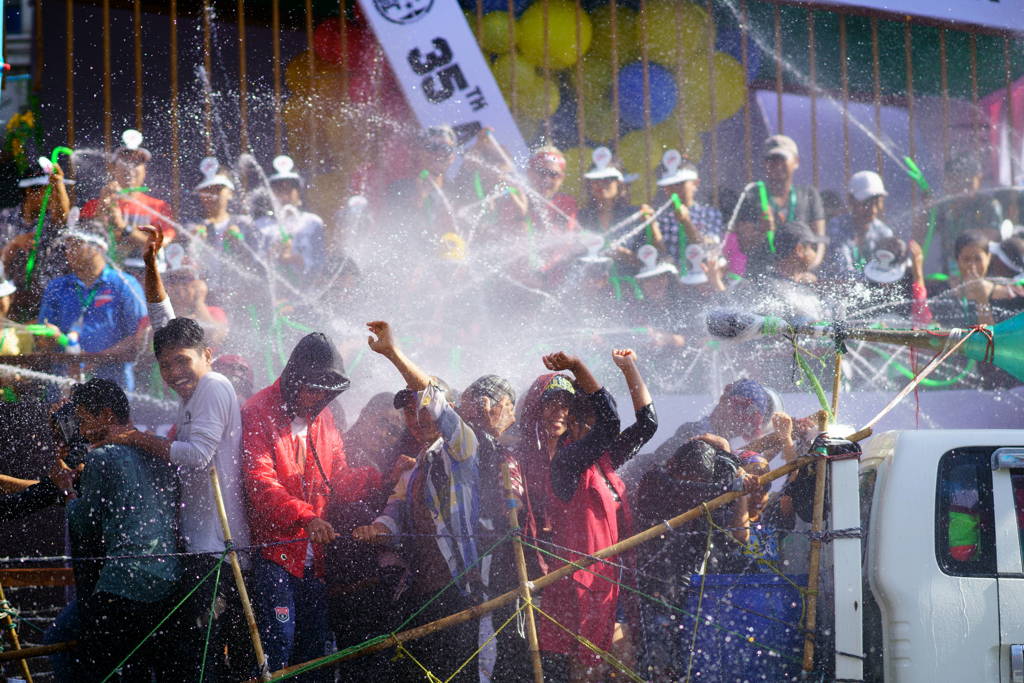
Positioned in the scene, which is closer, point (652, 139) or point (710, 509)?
point (710, 509)

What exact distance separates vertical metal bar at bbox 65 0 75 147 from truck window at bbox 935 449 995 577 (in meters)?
6.19

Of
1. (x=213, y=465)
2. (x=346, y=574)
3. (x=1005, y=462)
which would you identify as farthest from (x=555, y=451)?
(x=1005, y=462)

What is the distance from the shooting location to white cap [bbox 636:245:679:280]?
7.36 metres

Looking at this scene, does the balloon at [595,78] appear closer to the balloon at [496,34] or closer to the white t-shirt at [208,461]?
the balloon at [496,34]

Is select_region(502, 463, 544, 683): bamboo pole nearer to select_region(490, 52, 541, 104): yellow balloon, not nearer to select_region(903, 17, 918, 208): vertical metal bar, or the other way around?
select_region(490, 52, 541, 104): yellow balloon

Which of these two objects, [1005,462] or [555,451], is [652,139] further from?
[1005,462]

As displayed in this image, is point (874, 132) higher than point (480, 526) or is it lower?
higher

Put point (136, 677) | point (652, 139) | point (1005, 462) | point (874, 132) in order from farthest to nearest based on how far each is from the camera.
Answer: point (874, 132), point (652, 139), point (136, 677), point (1005, 462)

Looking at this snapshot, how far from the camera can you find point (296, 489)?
193 inches

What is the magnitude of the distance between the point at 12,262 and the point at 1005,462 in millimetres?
5872

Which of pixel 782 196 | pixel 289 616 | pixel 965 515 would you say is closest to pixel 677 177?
pixel 782 196

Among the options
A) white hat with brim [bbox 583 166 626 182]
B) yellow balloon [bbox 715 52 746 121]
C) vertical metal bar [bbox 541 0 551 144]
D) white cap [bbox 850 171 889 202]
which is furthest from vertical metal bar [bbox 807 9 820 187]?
vertical metal bar [bbox 541 0 551 144]

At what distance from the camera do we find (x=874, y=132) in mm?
9148

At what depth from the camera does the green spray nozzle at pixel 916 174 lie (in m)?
9.04
